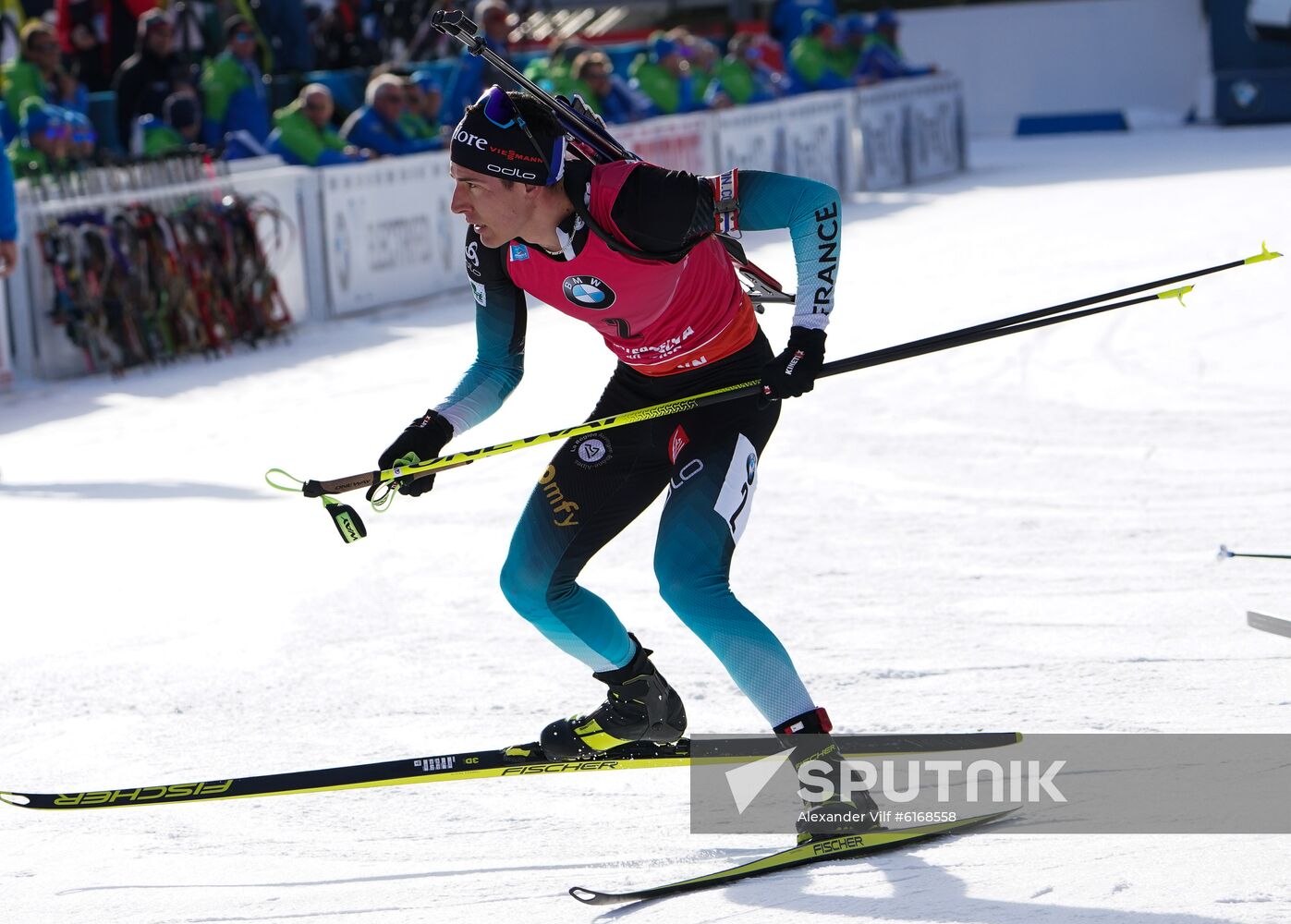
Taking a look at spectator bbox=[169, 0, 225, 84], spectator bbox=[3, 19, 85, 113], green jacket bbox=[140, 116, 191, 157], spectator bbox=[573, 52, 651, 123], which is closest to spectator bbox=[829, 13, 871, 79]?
spectator bbox=[573, 52, 651, 123]

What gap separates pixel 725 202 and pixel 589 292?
412 mm

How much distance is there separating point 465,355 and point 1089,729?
23.0 ft

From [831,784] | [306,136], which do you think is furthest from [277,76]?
[831,784]

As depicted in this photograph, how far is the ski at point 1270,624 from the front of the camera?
15.5 feet

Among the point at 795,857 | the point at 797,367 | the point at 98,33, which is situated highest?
the point at 98,33

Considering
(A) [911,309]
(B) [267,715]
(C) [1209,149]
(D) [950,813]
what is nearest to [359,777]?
(B) [267,715]

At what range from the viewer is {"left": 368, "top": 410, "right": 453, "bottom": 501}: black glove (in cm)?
413

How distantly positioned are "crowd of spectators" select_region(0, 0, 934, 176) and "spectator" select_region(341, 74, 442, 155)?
11 mm

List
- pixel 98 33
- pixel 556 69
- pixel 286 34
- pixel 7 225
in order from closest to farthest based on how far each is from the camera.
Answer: pixel 7 225
pixel 98 33
pixel 286 34
pixel 556 69

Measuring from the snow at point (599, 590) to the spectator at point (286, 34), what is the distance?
5.40 metres

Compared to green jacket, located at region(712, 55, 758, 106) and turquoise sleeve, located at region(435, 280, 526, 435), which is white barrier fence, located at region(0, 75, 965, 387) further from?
turquoise sleeve, located at region(435, 280, 526, 435)

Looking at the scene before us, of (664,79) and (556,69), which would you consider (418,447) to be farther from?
(664,79)

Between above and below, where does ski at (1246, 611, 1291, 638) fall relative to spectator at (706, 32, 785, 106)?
below

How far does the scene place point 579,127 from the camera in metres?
4.01
